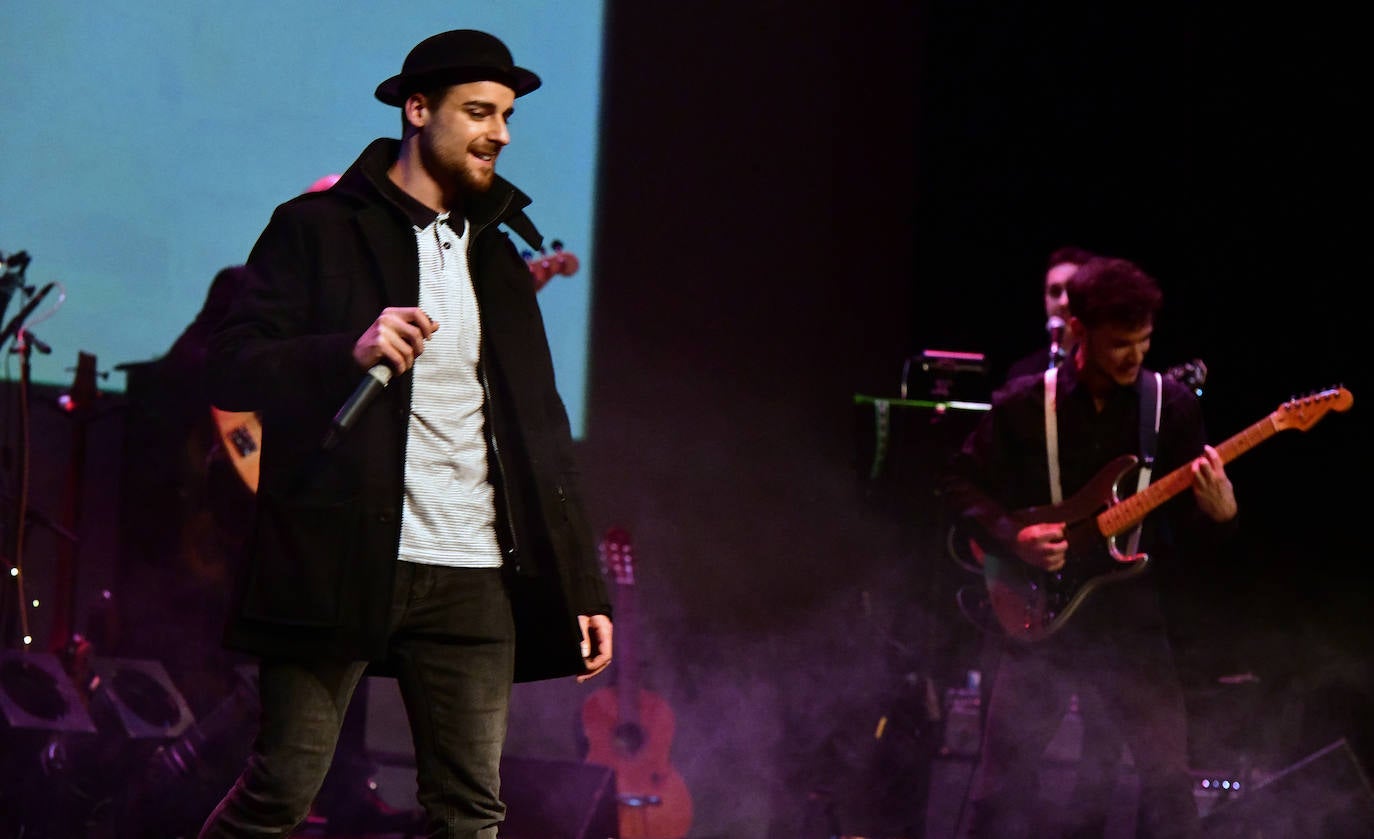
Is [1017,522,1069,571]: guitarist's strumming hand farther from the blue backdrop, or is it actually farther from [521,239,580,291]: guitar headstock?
the blue backdrop

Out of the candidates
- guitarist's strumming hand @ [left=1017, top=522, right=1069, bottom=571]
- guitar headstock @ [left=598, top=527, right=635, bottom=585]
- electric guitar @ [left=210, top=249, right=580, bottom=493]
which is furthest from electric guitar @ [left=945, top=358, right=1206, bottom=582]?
electric guitar @ [left=210, top=249, right=580, bottom=493]

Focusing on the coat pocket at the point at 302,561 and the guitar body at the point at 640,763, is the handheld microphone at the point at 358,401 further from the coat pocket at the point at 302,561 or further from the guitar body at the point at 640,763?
the guitar body at the point at 640,763

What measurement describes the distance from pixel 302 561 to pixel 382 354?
0.40 m

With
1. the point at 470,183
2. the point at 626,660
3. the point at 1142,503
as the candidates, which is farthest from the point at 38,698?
the point at 1142,503

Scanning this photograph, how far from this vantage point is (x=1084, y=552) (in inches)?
161

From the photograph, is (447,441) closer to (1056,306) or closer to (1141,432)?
(1141,432)

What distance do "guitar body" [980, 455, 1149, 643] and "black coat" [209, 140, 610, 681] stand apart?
6.31 feet

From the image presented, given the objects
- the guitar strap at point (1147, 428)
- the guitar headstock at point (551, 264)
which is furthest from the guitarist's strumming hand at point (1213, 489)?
the guitar headstock at point (551, 264)

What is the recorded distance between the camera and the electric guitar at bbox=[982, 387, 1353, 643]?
13.3 feet

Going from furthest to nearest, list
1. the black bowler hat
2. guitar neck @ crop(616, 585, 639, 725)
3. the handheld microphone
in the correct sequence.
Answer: guitar neck @ crop(616, 585, 639, 725) < the black bowler hat < the handheld microphone

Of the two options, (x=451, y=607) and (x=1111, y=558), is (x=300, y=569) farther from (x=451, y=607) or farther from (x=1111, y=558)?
(x=1111, y=558)

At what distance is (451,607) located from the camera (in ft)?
7.95

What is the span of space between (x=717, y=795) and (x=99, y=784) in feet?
7.95

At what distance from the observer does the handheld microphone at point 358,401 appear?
6.94ft
